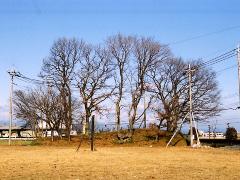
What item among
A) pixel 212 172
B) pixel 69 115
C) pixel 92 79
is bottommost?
pixel 212 172

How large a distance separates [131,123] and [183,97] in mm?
9074

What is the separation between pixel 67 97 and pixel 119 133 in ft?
34.7

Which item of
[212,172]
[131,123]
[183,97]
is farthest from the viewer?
[183,97]

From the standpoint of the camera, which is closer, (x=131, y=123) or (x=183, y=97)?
(x=131, y=123)

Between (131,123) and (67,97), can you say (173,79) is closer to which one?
(131,123)

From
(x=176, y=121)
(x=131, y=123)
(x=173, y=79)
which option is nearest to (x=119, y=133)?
(x=131, y=123)

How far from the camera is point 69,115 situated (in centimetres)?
5838

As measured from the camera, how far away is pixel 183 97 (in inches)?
2329

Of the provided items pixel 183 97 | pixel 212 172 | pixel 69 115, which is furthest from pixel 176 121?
pixel 212 172

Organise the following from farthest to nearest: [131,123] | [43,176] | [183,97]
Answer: [183,97] < [131,123] < [43,176]

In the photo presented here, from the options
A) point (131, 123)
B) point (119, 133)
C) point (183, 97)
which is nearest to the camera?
point (119, 133)

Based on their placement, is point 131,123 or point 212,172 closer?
point 212,172

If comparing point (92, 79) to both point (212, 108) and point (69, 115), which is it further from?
point (212, 108)

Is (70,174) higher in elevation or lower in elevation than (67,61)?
lower
